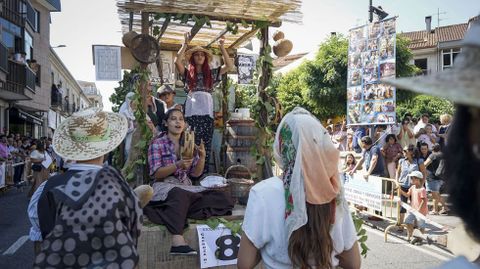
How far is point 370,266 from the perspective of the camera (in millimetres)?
5887

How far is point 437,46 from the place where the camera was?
38031 mm

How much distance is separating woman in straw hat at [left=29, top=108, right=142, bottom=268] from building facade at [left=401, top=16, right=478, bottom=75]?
38689mm

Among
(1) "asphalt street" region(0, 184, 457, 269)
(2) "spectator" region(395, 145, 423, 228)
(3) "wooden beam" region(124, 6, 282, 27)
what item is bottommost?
(1) "asphalt street" region(0, 184, 457, 269)

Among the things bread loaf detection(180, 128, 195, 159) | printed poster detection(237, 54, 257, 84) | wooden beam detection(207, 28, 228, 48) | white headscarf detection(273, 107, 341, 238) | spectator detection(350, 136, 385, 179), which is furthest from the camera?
spectator detection(350, 136, 385, 179)

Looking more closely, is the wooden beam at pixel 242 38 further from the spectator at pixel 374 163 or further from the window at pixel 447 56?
the window at pixel 447 56

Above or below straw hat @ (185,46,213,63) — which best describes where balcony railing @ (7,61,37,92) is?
above

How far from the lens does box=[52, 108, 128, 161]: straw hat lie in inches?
99.2

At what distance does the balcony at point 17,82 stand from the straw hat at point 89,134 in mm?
19100

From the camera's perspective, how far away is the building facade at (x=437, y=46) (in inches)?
1485

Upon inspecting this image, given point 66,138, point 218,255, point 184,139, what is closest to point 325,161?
point 66,138

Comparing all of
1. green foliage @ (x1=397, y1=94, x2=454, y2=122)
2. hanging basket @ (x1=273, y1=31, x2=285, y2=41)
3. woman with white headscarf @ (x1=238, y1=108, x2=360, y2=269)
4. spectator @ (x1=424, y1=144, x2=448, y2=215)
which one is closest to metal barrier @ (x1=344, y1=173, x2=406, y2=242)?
spectator @ (x1=424, y1=144, x2=448, y2=215)

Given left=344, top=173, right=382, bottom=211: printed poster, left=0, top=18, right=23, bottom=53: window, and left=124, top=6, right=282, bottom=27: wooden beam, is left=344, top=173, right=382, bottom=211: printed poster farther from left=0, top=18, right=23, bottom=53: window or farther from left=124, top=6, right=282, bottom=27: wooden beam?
left=0, top=18, right=23, bottom=53: window

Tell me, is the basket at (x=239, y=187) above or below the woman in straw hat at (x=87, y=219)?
below

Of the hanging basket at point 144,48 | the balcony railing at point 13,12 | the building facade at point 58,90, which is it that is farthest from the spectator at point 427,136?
the building facade at point 58,90
